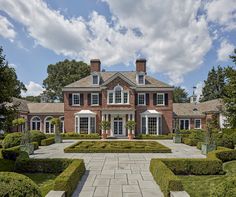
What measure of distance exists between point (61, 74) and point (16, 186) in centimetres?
5293

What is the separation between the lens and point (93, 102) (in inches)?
1257

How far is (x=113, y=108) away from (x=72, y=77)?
988 inches

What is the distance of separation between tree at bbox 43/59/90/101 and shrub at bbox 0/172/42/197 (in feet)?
162

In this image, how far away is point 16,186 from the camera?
4.37 meters

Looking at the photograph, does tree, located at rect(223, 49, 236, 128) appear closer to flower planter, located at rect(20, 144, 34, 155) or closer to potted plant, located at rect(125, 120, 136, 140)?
flower planter, located at rect(20, 144, 34, 155)

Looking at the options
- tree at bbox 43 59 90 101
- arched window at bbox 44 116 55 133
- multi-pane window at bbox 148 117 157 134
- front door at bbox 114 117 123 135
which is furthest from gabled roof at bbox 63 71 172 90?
tree at bbox 43 59 90 101

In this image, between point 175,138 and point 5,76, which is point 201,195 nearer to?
point 5,76

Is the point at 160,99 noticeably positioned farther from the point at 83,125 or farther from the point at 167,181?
the point at 167,181

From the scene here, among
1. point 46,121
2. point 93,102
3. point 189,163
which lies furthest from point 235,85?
point 46,121

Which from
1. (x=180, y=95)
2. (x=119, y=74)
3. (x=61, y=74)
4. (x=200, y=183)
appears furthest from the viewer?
(x=180, y=95)

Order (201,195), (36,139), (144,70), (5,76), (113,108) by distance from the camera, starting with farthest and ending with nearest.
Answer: (144,70) → (113,108) → (36,139) → (5,76) → (201,195)

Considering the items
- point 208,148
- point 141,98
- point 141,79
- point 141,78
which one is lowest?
point 208,148

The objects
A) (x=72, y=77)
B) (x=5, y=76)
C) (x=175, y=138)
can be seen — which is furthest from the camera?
(x=72, y=77)

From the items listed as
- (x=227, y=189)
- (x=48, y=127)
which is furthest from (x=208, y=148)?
(x=48, y=127)
